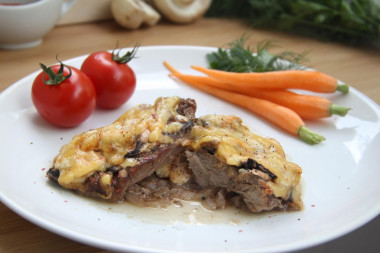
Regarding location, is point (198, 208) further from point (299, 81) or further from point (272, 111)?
point (299, 81)

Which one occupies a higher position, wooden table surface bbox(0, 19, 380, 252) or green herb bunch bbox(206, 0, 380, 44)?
green herb bunch bbox(206, 0, 380, 44)

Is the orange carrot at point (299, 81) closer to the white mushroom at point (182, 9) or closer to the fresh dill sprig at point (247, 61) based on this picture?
the fresh dill sprig at point (247, 61)

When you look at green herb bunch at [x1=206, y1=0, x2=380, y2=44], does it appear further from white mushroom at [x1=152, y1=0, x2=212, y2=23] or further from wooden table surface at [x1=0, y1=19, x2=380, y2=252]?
white mushroom at [x1=152, y1=0, x2=212, y2=23]

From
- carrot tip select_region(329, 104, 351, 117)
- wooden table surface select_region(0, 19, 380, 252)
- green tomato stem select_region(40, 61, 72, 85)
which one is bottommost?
wooden table surface select_region(0, 19, 380, 252)

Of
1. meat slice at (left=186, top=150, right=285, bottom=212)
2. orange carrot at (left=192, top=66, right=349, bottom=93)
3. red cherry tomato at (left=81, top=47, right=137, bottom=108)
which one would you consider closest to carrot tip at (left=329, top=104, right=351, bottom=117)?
orange carrot at (left=192, top=66, right=349, bottom=93)

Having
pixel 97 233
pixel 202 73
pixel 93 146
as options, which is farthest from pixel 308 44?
pixel 97 233

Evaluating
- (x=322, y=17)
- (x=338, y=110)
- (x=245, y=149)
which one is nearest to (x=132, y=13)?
(x=322, y=17)
